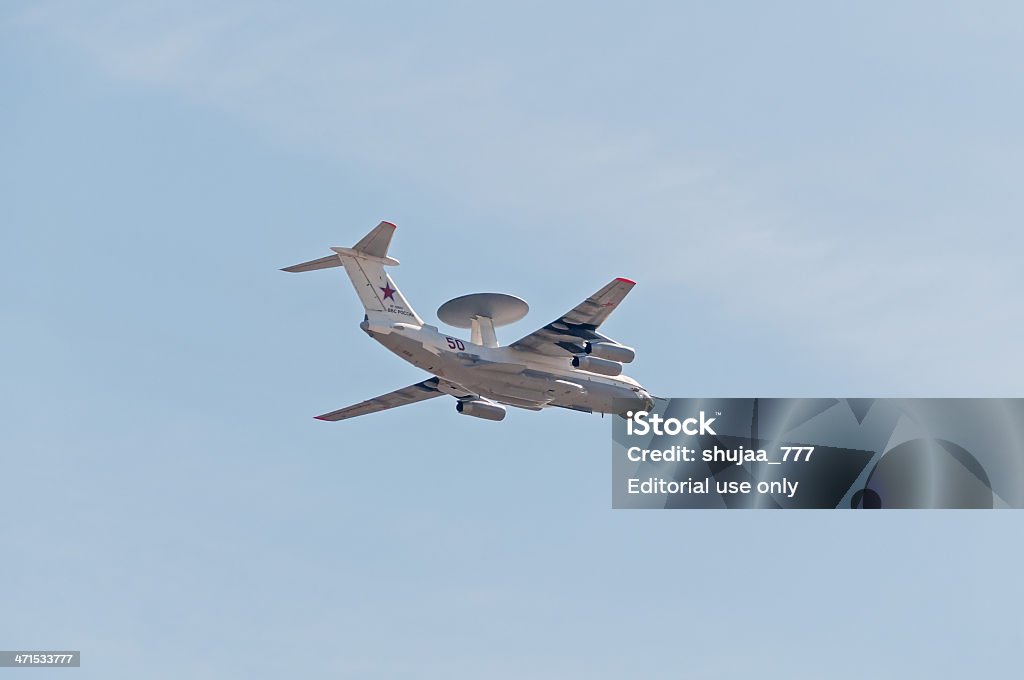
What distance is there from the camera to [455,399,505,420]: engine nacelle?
45062mm

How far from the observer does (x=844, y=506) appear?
40.6m

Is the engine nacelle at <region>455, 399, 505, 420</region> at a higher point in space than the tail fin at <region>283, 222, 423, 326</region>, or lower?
lower

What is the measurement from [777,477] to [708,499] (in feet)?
6.03

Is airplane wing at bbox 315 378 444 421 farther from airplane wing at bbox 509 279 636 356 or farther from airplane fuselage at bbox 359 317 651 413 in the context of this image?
airplane wing at bbox 509 279 636 356

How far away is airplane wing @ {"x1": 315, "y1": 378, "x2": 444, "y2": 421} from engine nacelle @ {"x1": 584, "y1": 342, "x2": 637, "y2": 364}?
18.4 feet

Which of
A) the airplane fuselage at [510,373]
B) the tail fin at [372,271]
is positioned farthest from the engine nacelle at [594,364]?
the tail fin at [372,271]

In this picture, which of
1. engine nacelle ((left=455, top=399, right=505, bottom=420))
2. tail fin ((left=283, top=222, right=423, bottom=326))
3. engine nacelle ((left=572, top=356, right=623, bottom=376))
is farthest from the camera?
engine nacelle ((left=455, top=399, right=505, bottom=420))

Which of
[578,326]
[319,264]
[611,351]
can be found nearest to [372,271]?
[319,264]

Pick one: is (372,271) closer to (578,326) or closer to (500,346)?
(500,346)

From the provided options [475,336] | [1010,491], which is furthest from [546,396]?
[1010,491]

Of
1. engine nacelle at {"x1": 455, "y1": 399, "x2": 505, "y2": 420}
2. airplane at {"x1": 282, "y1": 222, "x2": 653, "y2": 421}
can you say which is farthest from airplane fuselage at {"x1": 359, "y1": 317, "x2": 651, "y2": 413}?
engine nacelle at {"x1": 455, "y1": 399, "x2": 505, "y2": 420}

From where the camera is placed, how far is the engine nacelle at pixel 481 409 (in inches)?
1774

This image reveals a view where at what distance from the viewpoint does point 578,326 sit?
41.5 meters

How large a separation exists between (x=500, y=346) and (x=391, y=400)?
5.75m
